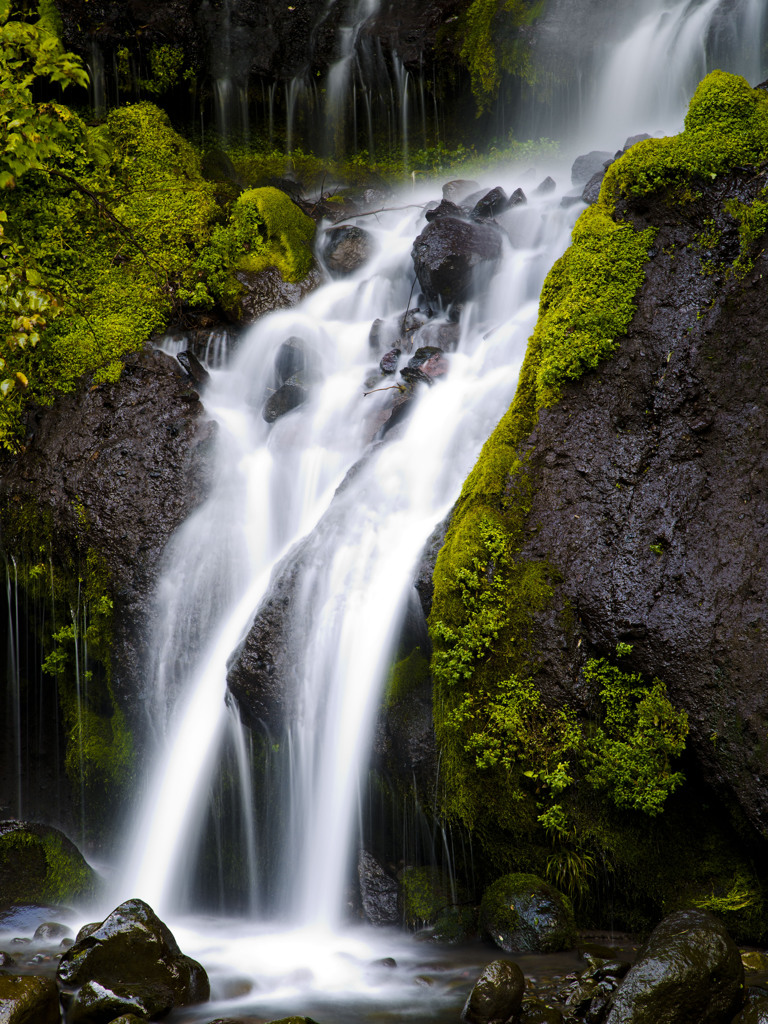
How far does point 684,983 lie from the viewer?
3.54 m

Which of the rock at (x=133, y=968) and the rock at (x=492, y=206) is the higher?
the rock at (x=492, y=206)

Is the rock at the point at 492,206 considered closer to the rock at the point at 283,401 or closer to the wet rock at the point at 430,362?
the wet rock at the point at 430,362

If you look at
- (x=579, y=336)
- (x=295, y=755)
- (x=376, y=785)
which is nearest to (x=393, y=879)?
(x=376, y=785)

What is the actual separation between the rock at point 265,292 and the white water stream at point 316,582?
0.60ft

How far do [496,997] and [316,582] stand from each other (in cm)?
321

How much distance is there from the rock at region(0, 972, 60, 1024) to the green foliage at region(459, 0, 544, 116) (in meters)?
15.7

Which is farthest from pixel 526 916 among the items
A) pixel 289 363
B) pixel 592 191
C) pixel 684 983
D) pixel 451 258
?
pixel 592 191

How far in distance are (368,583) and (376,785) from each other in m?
1.56

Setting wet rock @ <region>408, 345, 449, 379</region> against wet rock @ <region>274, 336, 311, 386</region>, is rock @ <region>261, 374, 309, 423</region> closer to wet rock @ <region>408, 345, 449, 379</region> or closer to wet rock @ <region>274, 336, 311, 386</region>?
wet rock @ <region>274, 336, 311, 386</region>

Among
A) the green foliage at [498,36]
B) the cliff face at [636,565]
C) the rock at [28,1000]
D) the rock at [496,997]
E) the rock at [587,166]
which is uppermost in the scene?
the green foliage at [498,36]

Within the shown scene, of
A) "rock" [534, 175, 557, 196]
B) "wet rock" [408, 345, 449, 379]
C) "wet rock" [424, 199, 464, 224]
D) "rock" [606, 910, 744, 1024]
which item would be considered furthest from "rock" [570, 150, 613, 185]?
"rock" [606, 910, 744, 1024]

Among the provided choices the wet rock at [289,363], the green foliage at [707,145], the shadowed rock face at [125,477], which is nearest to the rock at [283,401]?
the wet rock at [289,363]

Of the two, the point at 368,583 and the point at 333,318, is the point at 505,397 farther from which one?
the point at 333,318

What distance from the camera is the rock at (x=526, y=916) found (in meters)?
4.63
